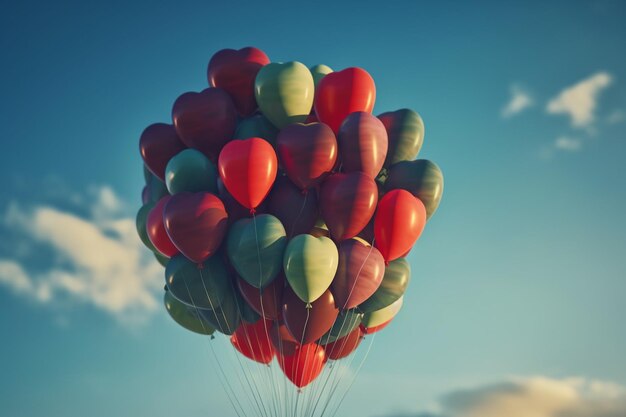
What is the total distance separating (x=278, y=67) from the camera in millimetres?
13133

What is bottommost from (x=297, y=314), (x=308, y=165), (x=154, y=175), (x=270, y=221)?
(x=297, y=314)

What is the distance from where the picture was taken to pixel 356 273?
12375 millimetres

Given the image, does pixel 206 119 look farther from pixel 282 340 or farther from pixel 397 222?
pixel 282 340

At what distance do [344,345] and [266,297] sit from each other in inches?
96.4

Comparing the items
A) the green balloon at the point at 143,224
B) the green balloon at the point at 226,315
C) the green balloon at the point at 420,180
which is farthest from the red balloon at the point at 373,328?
the green balloon at the point at 143,224

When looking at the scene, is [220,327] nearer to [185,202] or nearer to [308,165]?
[185,202]

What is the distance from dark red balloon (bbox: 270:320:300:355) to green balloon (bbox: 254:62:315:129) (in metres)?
3.86

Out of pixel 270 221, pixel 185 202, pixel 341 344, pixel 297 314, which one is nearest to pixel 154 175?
pixel 185 202

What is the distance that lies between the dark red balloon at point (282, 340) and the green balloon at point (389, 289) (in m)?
1.53

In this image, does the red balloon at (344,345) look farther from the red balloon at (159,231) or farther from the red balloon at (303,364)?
the red balloon at (159,231)

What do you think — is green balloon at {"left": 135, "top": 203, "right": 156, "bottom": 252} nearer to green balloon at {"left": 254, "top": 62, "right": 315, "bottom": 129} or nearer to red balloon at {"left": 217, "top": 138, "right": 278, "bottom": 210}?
red balloon at {"left": 217, "top": 138, "right": 278, "bottom": 210}

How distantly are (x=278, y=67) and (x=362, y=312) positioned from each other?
4.89m

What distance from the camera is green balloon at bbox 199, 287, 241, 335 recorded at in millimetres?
13273

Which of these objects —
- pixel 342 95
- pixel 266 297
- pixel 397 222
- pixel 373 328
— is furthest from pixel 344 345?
pixel 342 95
